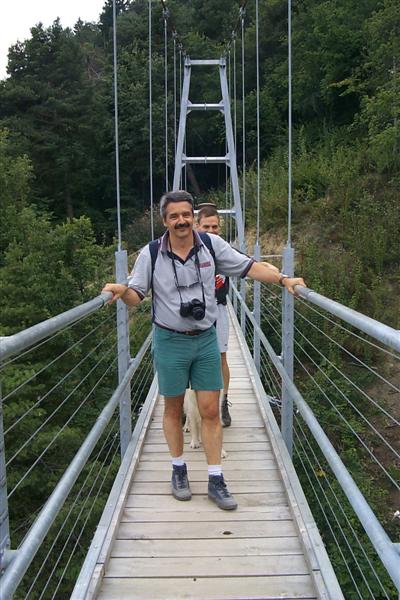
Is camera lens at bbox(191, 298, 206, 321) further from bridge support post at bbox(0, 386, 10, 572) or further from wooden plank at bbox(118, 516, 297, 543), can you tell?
bridge support post at bbox(0, 386, 10, 572)

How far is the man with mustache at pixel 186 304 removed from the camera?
207 centimetres

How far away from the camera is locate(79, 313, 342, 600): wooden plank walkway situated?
5.69ft

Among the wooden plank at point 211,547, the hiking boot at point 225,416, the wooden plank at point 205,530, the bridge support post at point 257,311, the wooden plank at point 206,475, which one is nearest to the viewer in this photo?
the wooden plank at point 211,547

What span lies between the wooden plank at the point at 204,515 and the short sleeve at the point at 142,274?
0.79 meters

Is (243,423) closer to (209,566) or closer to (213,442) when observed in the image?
(213,442)

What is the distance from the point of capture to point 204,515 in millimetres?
2160

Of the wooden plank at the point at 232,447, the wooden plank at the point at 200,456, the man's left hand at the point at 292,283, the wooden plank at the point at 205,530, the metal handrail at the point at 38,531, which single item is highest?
the man's left hand at the point at 292,283

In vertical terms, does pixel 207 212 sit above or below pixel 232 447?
above

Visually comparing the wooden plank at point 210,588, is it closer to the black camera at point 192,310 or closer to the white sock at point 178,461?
the white sock at point 178,461

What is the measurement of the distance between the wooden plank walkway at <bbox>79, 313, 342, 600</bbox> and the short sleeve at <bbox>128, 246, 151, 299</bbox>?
0.79 metres

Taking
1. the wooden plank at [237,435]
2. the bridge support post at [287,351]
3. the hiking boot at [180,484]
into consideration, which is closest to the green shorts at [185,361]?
the hiking boot at [180,484]

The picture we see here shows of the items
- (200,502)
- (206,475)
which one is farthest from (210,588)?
(206,475)

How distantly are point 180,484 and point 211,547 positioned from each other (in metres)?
0.38

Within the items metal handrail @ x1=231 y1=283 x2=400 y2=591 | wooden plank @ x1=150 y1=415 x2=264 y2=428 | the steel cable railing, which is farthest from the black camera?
wooden plank @ x1=150 y1=415 x2=264 y2=428
